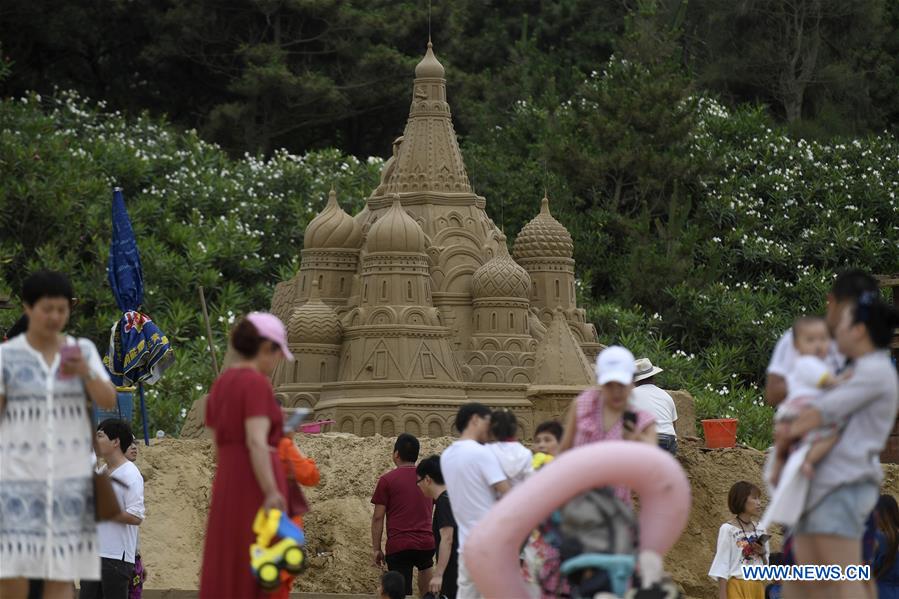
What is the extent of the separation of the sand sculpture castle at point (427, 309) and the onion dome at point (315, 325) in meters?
0.02

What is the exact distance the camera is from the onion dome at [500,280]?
63.9 feet

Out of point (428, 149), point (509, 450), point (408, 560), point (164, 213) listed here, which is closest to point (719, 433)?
point (428, 149)

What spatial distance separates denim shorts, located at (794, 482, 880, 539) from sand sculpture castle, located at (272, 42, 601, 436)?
38.1 ft

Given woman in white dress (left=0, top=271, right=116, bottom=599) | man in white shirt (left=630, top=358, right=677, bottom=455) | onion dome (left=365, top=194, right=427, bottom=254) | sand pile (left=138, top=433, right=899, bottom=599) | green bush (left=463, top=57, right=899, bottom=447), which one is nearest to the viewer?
woman in white dress (left=0, top=271, right=116, bottom=599)

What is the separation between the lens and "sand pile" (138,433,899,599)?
16.7m

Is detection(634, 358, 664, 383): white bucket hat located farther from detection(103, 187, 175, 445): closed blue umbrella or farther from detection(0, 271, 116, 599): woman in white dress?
detection(0, 271, 116, 599): woman in white dress

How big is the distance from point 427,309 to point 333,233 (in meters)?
1.90

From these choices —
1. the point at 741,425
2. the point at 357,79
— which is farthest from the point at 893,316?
the point at 357,79

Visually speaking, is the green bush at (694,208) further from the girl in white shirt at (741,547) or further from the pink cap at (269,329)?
the pink cap at (269,329)

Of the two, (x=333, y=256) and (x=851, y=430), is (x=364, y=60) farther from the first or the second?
(x=851, y=430)

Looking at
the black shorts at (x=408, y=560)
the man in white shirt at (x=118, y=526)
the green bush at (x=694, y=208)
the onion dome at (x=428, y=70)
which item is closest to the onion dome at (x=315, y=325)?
the onion dome at (x=428, y=70)

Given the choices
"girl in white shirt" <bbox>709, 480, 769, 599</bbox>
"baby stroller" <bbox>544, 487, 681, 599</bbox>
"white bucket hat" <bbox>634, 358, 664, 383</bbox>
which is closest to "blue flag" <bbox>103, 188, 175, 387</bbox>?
"white bucket hat" <bbox>634, 358, 664, 383</bbox>

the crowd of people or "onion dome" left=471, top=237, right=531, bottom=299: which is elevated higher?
"onion dome" left=471, top=237, right=531, bottom=299

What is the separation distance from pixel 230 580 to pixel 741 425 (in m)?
19.8
